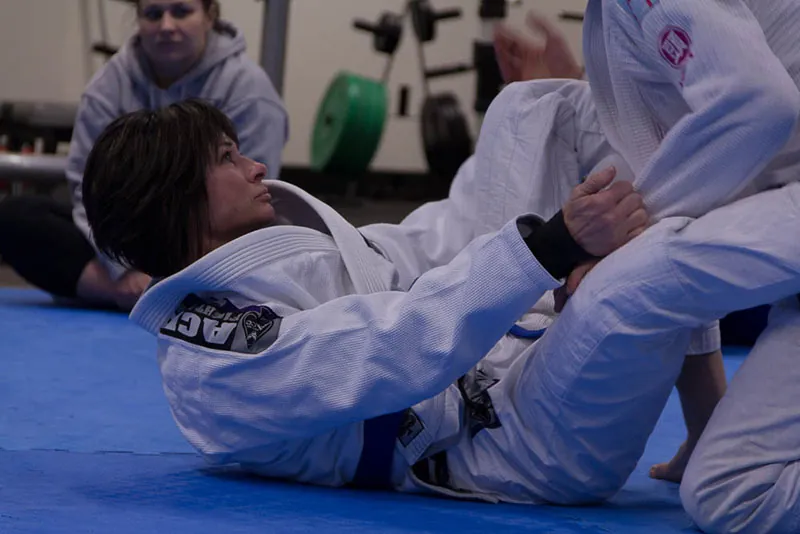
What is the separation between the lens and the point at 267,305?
1680mm

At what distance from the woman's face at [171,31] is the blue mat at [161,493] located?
5.36ft

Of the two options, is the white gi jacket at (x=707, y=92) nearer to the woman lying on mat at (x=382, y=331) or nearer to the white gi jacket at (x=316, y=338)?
the woman lying on mat at (x=382, y=331)

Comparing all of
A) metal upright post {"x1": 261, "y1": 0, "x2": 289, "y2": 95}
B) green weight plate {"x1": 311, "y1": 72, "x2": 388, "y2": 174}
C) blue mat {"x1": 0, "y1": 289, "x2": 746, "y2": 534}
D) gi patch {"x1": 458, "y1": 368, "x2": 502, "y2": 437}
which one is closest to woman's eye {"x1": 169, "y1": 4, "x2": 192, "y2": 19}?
metal upright post {"x1": 261, "y1": 0, "x2": 289, "y2": 95}

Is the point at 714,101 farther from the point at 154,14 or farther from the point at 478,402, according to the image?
the point at 154,14

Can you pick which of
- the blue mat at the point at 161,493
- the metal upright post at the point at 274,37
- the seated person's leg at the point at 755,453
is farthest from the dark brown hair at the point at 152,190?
the metal upright post at the point at 274,37

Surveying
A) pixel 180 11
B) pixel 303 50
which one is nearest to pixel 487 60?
pixel 303 50

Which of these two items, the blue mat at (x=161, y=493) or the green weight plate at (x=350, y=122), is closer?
the blue mat at (x=161, y=493)

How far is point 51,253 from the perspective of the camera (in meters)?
3.93

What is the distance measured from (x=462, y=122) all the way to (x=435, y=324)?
6.03 meters

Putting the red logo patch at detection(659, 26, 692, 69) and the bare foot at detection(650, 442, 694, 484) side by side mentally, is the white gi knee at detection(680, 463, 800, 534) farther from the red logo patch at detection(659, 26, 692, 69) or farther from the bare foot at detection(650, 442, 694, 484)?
the red logo patch at detection(659, 26, 692, 69)

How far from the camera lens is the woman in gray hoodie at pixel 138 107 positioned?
12.8 ft

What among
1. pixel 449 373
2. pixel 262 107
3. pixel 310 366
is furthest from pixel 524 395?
pixel 262 107

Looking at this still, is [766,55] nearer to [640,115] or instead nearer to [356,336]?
[640,115]

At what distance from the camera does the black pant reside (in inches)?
154
